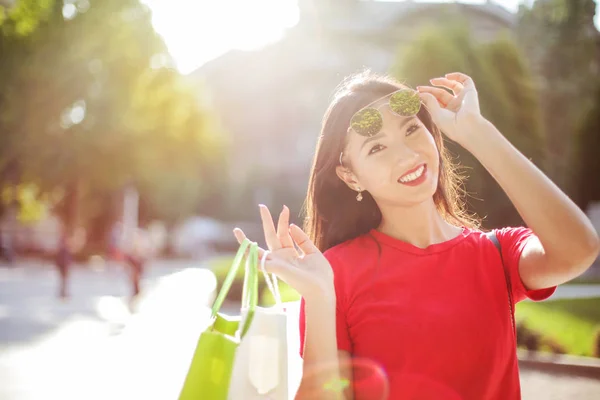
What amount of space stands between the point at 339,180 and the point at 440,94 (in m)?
0.54

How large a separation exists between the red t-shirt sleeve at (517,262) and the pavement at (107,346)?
17.8 ft

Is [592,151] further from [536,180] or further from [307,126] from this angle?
[536,180]

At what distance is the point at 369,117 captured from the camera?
2.46 metres

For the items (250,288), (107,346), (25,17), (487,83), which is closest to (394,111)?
(250,288)

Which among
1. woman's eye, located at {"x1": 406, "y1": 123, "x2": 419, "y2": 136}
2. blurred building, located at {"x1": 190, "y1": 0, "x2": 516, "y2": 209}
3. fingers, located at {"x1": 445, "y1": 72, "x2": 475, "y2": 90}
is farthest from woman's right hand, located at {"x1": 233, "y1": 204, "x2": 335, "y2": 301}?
blurred building, located at {"x1": 190, "y1": 0, "x2": 516, "y2": 209}

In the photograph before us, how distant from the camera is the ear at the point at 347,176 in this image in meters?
2.63

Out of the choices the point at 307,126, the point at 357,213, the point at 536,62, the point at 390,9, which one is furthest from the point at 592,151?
the point at 357,213

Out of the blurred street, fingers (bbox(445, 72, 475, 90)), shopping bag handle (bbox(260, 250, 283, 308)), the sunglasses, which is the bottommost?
the blurred street

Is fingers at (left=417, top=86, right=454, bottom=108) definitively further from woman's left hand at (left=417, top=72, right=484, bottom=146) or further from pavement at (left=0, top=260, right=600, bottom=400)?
pavement at (left=0, top=260, right=600, bottom=400)

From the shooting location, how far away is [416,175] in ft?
8.00

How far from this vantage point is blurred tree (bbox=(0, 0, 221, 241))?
24.2 m

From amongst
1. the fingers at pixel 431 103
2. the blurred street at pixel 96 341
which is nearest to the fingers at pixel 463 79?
the fingers at pixel 431 103

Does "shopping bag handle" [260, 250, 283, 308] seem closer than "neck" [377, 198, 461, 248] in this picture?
Yes

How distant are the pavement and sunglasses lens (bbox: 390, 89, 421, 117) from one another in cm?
545
